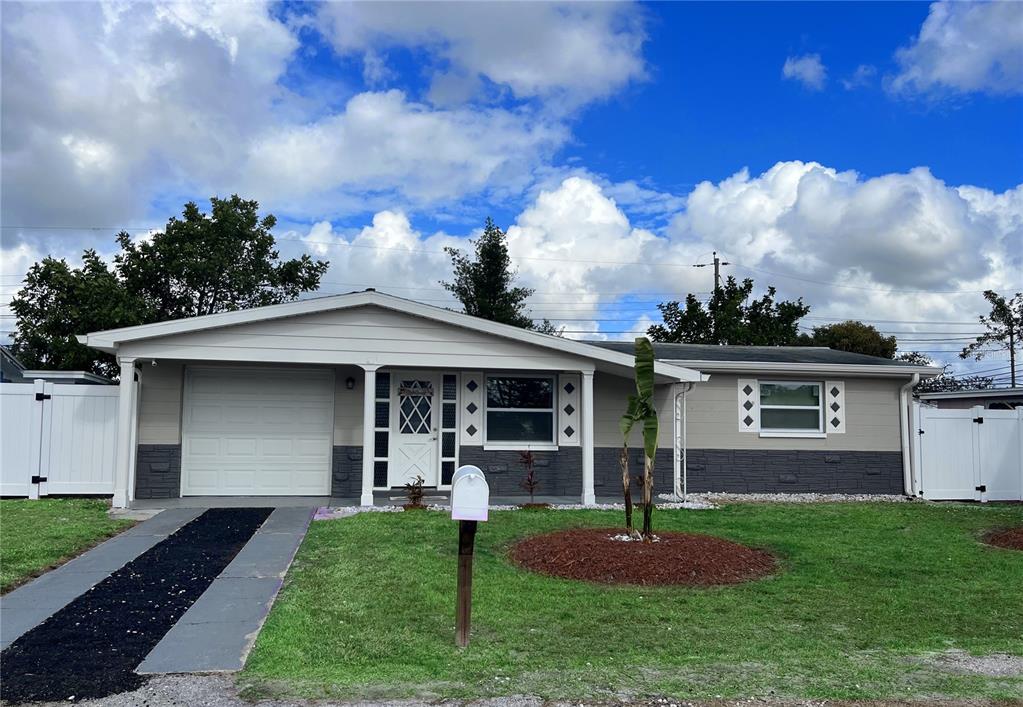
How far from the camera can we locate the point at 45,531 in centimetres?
899

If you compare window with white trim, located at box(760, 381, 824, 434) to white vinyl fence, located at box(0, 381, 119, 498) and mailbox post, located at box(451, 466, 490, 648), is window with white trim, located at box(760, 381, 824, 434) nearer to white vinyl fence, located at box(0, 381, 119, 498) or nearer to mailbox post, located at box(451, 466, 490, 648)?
mailbox post, located at box(451, 466, 490, 648)

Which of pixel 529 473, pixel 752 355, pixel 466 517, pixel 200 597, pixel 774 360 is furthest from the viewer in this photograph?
pixel 752 355

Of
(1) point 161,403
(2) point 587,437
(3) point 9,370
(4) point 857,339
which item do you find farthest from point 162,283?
(4) point 857,339

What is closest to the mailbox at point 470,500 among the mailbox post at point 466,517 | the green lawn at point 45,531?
the mailbox post at point 466,517

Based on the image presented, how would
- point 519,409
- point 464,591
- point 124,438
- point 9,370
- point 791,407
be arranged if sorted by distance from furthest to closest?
point 9,370, point 791,407, point 519,409, point 124,438, point 464,591

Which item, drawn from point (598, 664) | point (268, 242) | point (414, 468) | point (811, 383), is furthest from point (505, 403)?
point (268, 242)

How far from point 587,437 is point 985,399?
1305cm

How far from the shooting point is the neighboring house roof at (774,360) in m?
14.3

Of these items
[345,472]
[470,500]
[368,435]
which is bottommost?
[345,472]

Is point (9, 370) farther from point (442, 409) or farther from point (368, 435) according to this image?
point (442, 409)

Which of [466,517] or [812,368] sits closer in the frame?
[466,517]

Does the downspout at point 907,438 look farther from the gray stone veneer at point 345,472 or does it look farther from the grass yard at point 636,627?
the gray stone veneer at point 345,472

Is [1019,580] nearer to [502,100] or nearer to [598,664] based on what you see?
[598,664]

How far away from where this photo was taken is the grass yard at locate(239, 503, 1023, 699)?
4457 millimetres
